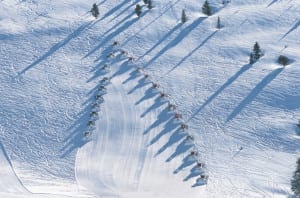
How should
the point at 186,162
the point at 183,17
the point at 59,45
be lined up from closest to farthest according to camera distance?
the point at 186,162
the point at 59,45
the point at 183,17

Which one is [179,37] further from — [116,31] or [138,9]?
[116,31]

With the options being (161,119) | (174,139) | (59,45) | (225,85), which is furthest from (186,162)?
(59,45)

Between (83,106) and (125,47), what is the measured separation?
753 centimetres

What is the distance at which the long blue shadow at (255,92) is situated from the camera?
4247 centimetres

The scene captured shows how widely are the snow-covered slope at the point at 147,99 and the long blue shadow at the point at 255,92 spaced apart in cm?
8

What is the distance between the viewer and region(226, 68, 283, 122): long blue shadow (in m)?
42.5

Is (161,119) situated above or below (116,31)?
below

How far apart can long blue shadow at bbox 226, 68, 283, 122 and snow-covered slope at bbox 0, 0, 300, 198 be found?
8 cm

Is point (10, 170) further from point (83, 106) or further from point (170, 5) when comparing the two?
point (170, 5)

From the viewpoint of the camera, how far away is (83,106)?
1679 inches

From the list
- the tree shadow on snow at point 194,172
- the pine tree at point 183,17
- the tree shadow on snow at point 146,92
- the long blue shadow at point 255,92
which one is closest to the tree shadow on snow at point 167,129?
the tree shadow on snow at point 146,92

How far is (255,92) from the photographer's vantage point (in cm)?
4369

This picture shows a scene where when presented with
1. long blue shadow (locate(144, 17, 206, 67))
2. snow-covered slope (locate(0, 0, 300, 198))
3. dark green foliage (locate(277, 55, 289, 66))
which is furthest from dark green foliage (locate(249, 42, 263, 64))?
long blue shadow (locate(144, 17, 206, 67))

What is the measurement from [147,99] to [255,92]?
28.6ft
